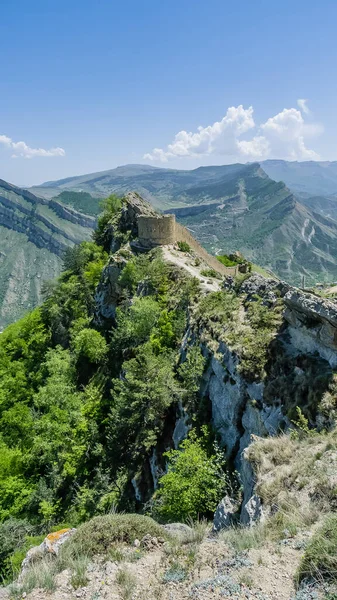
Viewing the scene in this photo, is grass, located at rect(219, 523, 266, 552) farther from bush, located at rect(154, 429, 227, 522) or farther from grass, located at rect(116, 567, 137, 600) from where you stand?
bush, located at rect(154, 429, 227, 522)

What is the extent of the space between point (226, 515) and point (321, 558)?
5.90 m

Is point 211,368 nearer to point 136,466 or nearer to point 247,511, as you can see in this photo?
point 136,466

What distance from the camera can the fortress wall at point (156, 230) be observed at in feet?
156

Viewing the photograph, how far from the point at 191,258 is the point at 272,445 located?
34546 mm

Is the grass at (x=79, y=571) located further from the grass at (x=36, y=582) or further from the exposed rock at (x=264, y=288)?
the exposed rock at (x=264, y=288)

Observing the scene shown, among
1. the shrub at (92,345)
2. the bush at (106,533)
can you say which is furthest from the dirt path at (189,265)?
the bush at (106,533)

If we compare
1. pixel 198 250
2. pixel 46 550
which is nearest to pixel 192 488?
pixel 46 550

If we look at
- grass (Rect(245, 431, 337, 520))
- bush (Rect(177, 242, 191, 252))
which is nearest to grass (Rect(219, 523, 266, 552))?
grass (Rect(245, 431, 337, 520))

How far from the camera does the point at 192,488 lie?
14.9 meters

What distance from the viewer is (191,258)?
4534 centimetres

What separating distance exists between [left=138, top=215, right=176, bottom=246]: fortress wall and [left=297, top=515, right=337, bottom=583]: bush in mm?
43426

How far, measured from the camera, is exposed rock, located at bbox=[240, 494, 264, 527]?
10078mm

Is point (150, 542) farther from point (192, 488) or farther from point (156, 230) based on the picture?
point (156, 230)

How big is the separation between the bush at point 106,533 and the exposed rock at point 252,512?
104 inches
